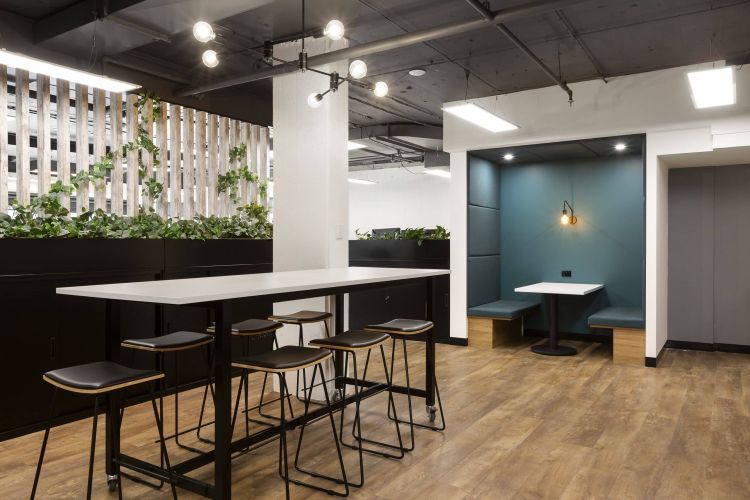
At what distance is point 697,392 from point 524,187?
348cm

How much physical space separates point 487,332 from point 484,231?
4.39 ft

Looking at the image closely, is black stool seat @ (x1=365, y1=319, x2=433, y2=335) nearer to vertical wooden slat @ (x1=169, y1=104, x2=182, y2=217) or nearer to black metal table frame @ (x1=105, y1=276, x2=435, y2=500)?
black metal table frame @ (x1=105, y1=276, x2=435, y2=500)

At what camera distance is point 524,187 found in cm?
742

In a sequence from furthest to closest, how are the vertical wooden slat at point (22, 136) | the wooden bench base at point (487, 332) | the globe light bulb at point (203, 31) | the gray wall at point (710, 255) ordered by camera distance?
the wooden bench base at point (487, 332) < the gray wall at point (710, 255) < the vertical wooden slat at point (22, 136) < the globe light bulb at point (203, 31)

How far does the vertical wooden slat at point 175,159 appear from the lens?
18.9ft

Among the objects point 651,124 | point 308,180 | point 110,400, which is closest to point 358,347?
point 110,400

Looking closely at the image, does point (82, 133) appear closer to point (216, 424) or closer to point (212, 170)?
point (212, 170)

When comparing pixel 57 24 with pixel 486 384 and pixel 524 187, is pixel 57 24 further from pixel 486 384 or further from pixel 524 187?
pixel 524 187

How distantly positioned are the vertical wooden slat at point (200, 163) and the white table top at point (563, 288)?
3.67 meters

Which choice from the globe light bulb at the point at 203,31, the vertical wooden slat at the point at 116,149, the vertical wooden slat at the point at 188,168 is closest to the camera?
the globe light bulb at the point at 203,31

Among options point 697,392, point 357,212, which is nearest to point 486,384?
point 697,392

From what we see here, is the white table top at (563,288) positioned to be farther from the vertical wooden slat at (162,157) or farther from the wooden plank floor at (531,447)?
the vertical wooden slat at (162,157)

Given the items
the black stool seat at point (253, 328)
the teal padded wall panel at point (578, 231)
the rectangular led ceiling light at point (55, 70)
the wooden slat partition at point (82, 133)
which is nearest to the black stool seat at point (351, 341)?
the black stool seat at point (253, 328)

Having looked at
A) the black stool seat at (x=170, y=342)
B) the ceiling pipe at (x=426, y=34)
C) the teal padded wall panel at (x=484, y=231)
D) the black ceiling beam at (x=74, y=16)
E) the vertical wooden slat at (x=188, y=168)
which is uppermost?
the black ceiling beam at (x=74, y=16)
